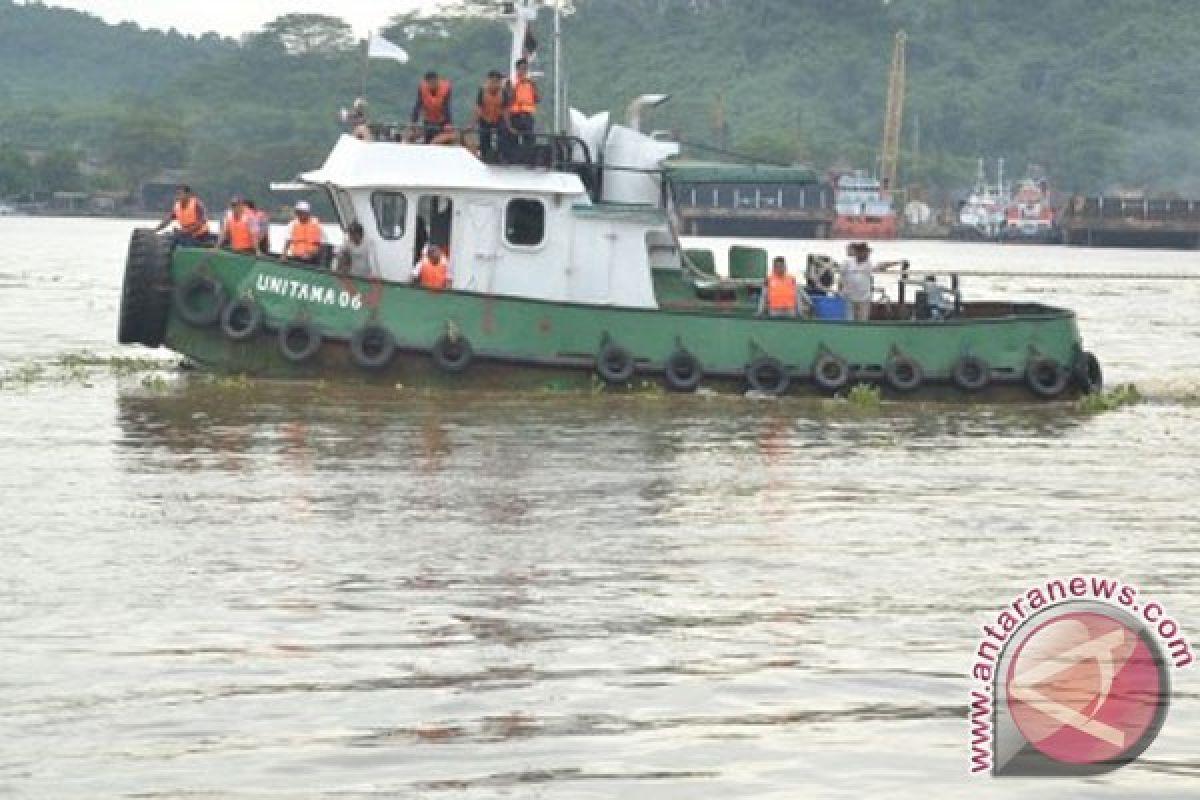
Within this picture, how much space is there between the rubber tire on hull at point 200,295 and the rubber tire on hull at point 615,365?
3.75 m

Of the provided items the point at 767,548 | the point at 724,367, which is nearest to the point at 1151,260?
the point at 724,367

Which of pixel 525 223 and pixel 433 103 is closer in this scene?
pixel 525 223

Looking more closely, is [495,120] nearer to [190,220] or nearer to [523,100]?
[523,100]

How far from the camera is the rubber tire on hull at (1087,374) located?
2823 cm

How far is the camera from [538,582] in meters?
15.1

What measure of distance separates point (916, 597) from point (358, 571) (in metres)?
3.11

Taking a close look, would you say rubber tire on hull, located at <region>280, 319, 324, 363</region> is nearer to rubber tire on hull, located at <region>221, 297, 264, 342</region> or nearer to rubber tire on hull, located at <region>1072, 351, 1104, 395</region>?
rubber tire on hull, located at <region>221, 297, 264, 342</region>

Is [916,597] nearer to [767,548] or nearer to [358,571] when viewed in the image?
[767,548]

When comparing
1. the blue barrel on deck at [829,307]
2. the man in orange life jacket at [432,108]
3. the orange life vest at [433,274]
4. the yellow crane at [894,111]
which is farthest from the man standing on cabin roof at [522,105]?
the yellow crane at [894,111]

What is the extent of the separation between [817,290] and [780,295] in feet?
4.19

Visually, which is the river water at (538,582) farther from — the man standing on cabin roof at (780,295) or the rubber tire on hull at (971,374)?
the man standing on cabin roof at (780,295)

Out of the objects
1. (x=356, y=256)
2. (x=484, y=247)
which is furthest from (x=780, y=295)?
(x=356, y=256)

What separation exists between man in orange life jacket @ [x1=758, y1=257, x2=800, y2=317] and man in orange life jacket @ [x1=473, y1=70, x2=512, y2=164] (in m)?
3.01

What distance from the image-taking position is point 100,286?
208 ft
